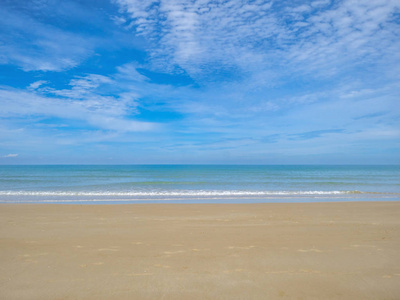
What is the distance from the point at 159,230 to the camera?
8125 millimetres

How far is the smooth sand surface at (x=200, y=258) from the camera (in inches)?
167

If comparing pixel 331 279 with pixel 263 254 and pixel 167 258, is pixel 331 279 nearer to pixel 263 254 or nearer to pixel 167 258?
pixel 263 254

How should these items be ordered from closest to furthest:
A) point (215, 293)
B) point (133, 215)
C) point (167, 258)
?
1. point (215, 293)
2. point (167, 258)
3. point (133, 215)

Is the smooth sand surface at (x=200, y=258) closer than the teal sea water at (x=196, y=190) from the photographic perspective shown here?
Yes

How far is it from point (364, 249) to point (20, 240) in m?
9.24

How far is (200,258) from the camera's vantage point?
18.3 feet

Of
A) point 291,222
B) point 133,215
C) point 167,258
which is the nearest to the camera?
point 167,258

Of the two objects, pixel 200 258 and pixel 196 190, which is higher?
pixel 196 190

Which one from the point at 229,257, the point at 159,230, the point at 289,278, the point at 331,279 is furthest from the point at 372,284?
the point at 159,230

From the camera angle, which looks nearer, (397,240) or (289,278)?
(289,278)

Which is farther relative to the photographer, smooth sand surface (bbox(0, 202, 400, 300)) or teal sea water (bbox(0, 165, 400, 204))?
teal sea water (bbox(0, 165, 400, 204))

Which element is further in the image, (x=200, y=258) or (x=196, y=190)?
(x=196, y=190)

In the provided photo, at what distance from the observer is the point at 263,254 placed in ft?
19.1

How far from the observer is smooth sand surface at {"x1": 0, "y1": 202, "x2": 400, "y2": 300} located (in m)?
4.24
